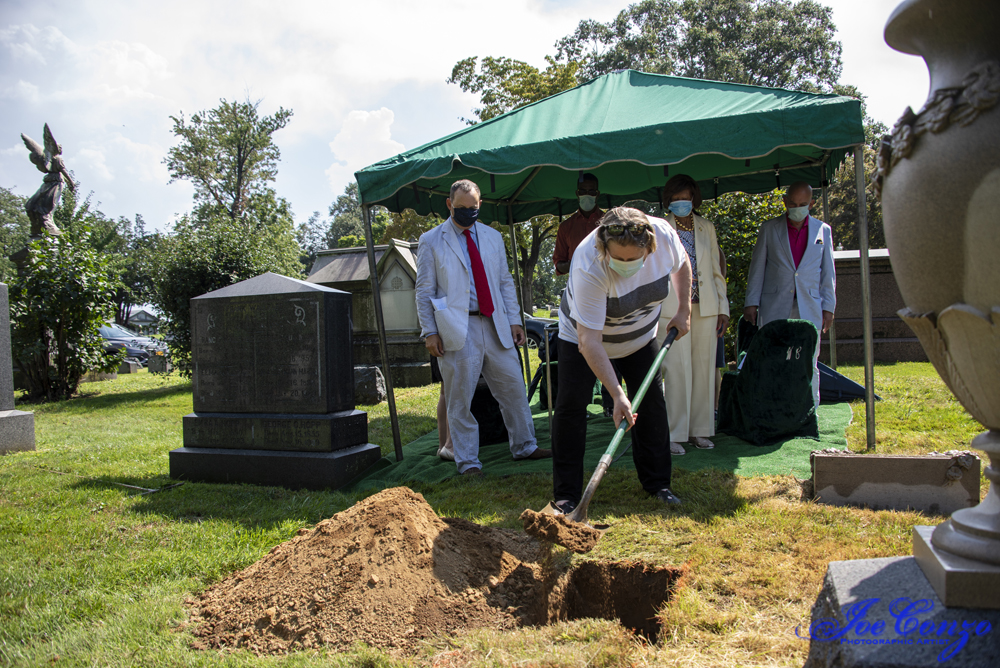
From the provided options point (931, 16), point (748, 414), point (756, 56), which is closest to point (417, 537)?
point (931, 16)

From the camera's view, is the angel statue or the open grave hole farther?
the angel statue

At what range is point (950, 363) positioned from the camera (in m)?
1.63

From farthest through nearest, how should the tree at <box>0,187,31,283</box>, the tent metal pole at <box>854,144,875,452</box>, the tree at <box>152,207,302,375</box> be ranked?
the tree at <box>0,187,31,283</box>, the tree at <box>152,207,302,375</box>, the tent metal pole at <box>854,144,875,452</box>

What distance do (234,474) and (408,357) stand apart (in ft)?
18.0

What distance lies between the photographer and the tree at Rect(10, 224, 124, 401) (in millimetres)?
9648

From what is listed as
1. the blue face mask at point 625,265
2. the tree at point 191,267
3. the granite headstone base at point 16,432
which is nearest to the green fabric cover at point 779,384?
the blue face mask at point 625,265

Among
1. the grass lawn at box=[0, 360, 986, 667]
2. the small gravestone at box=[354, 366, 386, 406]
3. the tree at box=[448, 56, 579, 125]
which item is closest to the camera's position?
the grass lawn at box=[0, 360, 986, 667]

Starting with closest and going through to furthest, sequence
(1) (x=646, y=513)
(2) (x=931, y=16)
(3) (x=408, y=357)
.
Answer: (2) (x=931, y=16) < (1) (x=646, y=513) < (3) (x=408, y=357)

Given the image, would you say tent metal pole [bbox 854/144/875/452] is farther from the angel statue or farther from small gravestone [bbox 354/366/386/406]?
the angel statue

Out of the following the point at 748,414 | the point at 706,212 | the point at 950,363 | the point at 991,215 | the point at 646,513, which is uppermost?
the point at 706,212

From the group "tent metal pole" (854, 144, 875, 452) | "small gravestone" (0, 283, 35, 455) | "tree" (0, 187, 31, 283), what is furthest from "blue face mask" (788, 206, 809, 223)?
"tree" (0, 187, 31, 283)

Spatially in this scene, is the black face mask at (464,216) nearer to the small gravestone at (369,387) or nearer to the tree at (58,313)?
the small gravestone at (369,387)

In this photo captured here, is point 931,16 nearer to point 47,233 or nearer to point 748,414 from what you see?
point 748,414

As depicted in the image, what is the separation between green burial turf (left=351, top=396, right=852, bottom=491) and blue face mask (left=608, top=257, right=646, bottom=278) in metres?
1.72
